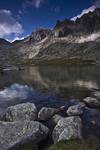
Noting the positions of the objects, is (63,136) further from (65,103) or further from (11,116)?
(65,103)

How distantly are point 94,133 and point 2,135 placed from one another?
28.3 ft

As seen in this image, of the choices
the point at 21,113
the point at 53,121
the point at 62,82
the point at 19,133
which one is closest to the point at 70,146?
the point at 19,133

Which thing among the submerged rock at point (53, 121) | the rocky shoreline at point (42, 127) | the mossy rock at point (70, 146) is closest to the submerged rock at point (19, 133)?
the rocky shoreline at point (42, 127)

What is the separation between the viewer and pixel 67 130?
785 inches

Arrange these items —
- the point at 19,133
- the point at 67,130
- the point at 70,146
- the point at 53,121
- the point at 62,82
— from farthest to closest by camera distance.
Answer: the point at 62,82 < the point at 53,121 < the point at 67,130 < the point at 19,133 < the point at 70,146

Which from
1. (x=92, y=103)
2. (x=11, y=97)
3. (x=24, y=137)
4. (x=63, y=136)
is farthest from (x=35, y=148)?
(x=11, y=97)

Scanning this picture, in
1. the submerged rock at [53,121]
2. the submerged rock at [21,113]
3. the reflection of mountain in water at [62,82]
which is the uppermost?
the submerged rock at [21,113]

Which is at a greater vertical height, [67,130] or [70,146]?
[70,146]

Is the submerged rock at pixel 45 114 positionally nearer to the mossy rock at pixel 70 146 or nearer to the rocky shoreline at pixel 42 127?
the rocky shoreline at pixel 42 127

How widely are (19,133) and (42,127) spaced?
7.85 feet

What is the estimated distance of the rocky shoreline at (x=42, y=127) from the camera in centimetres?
1819

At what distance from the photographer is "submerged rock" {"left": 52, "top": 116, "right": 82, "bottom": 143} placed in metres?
19.1

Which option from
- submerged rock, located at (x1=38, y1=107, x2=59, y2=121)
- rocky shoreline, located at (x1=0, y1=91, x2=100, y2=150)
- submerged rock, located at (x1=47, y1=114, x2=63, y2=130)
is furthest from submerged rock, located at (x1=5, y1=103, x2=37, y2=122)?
submerged rock, located at (x1=47, y1=114, x2=63, y2=130)

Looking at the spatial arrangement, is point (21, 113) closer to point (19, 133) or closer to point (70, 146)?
point (19, 133)
